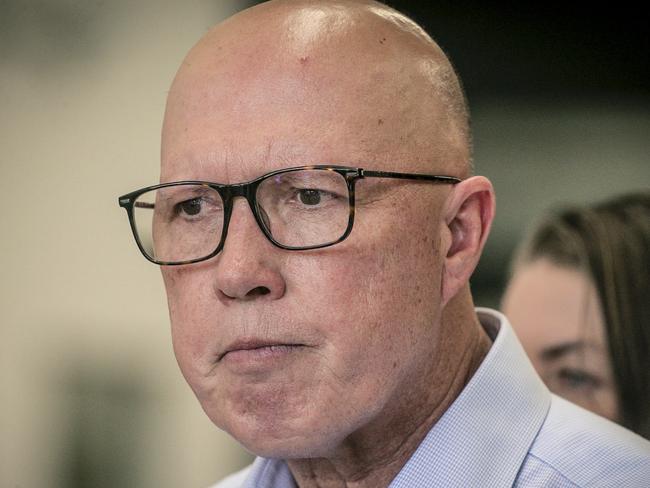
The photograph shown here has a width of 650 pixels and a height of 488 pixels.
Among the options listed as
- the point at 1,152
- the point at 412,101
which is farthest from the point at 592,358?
the point at 1,152

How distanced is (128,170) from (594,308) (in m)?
→ 0.97

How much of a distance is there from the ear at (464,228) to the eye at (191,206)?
0.30 meters

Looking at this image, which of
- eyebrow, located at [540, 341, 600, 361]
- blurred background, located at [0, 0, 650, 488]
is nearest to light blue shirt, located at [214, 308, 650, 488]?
eyebrow, located at [540, 341, 600, 361]

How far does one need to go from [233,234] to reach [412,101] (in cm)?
27

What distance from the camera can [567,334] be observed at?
1.69 metres

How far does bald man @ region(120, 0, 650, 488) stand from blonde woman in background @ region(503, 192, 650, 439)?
49cm

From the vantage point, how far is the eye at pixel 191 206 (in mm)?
1092

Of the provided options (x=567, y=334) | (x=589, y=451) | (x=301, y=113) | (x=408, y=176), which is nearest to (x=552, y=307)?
(x=567, y=334)

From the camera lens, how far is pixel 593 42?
1.85 m

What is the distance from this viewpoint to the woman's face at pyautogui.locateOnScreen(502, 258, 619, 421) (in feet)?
5.33

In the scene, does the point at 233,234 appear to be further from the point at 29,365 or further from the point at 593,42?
the point at 29,365

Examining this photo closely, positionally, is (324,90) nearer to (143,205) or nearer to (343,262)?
(343,262)

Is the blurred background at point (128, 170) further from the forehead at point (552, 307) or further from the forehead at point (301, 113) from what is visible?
the forehead at point (301, 113)

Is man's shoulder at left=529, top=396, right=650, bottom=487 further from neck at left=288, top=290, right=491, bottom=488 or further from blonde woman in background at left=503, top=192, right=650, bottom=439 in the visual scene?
blonde woman in background at left=503, top=192, right=650, bottom=439
